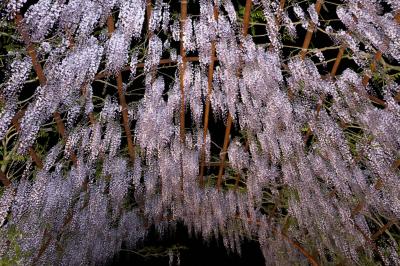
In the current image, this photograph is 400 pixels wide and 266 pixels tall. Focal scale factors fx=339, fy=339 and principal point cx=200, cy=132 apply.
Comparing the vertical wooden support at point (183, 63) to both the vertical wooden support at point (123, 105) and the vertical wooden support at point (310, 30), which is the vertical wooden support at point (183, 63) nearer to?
the vertical wooden support at point (123, 105)

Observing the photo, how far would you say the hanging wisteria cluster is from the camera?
3.28 metres

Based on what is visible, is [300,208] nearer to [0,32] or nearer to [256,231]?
[256,231]

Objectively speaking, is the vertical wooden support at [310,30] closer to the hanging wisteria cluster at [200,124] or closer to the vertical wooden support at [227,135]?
the hanging wisteria cluster at [200,124]

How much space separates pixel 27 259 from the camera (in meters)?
4.52

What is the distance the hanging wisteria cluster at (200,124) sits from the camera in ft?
10.8

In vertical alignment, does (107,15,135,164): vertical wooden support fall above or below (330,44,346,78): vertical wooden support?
below

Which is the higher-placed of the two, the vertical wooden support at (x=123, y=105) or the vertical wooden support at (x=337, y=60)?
the vertical wooden support at (x=337, y=60)

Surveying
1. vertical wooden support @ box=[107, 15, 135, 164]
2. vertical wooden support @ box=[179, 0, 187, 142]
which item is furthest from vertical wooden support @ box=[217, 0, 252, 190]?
vertical wooden support @ box=[107, 15, 135, 164]

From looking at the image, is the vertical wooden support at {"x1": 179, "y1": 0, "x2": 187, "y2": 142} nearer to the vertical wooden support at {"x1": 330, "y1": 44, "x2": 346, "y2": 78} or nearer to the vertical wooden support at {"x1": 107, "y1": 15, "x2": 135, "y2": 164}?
the vertical wooden support at {"x1": 107, "y1": 15, "x2": 135, "y2": 164}

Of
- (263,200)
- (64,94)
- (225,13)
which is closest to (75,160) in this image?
(64,94)

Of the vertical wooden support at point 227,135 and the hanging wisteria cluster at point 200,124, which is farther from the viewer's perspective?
the hanging wisteria cluster at point 200,124

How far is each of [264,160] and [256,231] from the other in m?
2.58

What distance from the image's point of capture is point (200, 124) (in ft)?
15.3

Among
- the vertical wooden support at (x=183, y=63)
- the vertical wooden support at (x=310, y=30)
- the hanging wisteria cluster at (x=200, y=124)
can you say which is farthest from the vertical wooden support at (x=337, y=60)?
the vertical wooden support at (x=183, y=63)
